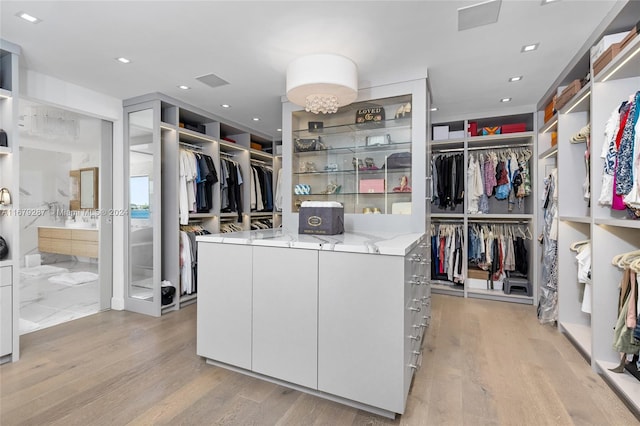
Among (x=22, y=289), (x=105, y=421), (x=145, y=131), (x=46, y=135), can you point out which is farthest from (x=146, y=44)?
(x=22, y=289)

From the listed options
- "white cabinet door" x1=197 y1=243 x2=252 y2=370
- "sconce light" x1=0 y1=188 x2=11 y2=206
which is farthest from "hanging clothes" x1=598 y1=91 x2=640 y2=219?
"sconce light" x1=0 y1=188 x2=11 y2=206

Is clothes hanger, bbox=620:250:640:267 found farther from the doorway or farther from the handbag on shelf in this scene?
the doorway

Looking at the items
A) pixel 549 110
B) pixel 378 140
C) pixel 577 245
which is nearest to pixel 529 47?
pixel 549 110

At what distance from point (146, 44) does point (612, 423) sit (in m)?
3.85

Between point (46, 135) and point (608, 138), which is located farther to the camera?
point (46, 135)

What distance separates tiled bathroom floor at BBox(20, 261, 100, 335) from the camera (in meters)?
3.10

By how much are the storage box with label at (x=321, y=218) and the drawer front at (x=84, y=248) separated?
2.63m

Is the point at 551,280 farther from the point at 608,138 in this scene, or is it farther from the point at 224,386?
the point at 224,386

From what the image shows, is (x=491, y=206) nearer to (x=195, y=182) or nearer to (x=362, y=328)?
(x=362, y=328)

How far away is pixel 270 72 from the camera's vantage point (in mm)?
2818

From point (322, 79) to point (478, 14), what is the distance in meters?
1.09

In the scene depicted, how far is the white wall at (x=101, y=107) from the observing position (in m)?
2.85

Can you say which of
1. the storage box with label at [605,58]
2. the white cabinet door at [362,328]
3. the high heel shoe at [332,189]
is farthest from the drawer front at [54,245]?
the storage box with label at [605,58]

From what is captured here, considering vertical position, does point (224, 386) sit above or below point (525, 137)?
below
